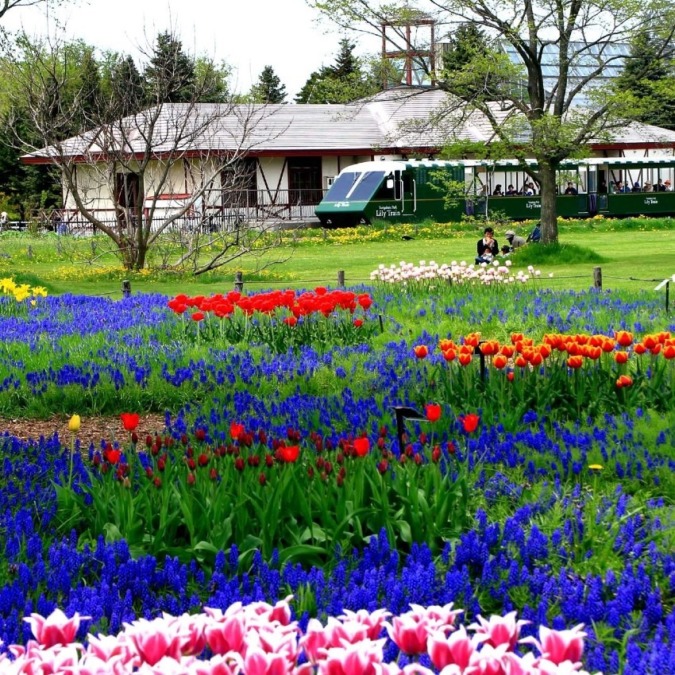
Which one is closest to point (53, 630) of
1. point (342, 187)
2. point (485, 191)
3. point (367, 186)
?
point (367, 186)

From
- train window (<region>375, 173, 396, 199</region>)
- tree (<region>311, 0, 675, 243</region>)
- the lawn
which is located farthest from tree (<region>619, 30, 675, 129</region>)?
train window (<region>375, 173, 396, 199</region>)

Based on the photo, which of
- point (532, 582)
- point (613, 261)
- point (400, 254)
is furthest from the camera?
point (400, 254)

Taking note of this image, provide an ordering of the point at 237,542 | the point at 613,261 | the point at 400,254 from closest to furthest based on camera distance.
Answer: the point at 237,542 < the point at 613,261 < the point at 400,254

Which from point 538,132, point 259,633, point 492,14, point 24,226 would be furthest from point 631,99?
point 24,226

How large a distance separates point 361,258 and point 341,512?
26.7m

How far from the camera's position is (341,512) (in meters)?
4.95

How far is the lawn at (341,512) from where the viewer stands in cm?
262

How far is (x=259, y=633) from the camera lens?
101 inches

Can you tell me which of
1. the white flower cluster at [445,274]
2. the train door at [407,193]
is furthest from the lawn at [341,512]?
the train door at [407,193]

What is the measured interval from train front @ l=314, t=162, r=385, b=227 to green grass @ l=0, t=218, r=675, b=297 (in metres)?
1.24

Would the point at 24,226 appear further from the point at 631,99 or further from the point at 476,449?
the point at 476,449

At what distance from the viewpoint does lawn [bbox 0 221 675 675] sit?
2.62 metres

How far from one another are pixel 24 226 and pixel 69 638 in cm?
5091

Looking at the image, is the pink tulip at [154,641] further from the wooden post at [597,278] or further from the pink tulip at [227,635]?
the wooden post at [597,278]
